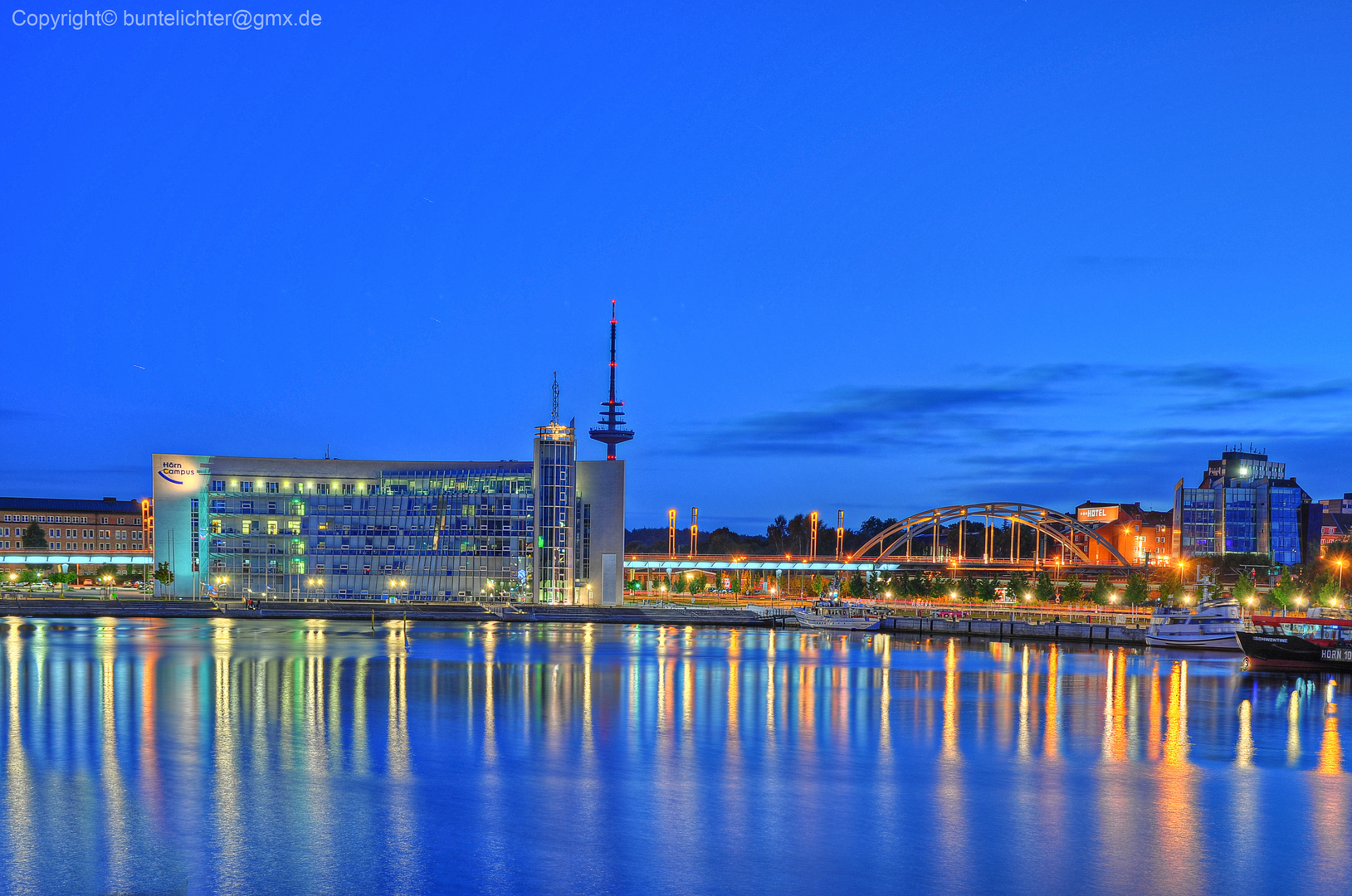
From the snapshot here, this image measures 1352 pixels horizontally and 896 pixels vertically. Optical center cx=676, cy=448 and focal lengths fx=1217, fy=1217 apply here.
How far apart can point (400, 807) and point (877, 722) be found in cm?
2045

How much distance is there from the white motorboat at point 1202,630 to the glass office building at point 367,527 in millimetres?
57520

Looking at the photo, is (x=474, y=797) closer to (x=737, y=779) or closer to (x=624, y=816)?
(x=624, y=816)

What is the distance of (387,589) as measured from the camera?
131625 millimetres

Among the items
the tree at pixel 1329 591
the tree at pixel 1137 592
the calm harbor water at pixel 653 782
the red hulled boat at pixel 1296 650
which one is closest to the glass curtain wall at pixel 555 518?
the tree at pixel 1137 592

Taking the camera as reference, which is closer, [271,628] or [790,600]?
[271,628]

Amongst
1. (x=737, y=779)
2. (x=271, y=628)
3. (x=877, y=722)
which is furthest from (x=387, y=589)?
(x=737, y=779)

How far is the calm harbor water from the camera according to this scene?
22.1m

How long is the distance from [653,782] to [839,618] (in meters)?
78.3

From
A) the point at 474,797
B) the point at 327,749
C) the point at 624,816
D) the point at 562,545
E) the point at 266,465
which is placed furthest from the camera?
the point at 266,465

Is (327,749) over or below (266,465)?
below

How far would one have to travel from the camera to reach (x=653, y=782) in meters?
30.6

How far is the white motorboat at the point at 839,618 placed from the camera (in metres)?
105

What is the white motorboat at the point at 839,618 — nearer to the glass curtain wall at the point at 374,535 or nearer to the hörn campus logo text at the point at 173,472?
the glass curtain wall at the point at 374,535

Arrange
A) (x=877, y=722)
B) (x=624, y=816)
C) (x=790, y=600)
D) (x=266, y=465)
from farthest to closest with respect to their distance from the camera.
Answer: (x=790, y=600) → (x=266, y=465) → (x=877, y=722) → (x=624, y=816)
